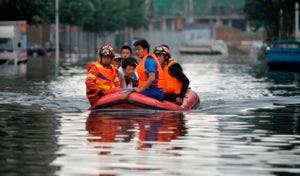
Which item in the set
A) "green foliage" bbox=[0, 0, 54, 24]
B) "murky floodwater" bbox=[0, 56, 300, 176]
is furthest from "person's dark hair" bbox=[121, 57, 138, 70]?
"green foliage" bbox=[0, 0, 54, 24]

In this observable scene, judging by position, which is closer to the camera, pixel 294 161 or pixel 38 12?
pixel 294 161

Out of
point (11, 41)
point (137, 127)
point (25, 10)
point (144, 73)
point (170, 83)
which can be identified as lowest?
point (11, 41)

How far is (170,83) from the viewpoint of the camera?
24.1 metres

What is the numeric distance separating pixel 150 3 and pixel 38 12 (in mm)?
101913

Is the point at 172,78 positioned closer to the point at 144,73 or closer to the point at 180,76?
the point at 180,76

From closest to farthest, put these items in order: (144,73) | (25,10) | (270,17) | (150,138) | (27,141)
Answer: (27,141)
(150,138)
(144,73)
(25,10)
(270,17)

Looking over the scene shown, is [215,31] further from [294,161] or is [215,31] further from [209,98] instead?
[294,161]

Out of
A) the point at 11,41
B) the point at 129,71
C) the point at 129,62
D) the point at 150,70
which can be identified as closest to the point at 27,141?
the point at 150,70

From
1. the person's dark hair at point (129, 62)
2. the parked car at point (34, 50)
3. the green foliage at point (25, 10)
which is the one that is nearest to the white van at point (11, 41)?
the green foliage at point (25, 10)

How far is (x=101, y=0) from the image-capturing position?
113500mm

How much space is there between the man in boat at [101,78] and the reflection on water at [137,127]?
41.7 inches

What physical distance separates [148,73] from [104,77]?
1331 mm

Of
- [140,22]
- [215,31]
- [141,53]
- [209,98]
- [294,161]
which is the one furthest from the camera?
[215,31]

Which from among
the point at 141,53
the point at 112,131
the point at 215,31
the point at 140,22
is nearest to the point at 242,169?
the point at 112,131
